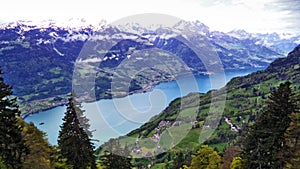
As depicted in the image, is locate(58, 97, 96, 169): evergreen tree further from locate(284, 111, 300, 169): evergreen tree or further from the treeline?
locate(284, 111, 300, 169): evergreen tree

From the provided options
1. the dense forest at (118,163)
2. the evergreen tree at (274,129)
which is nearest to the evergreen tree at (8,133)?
the dense forest at (118,163)

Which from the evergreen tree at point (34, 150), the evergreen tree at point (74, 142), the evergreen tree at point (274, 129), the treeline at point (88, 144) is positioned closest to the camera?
the treeline at point (88, 144)

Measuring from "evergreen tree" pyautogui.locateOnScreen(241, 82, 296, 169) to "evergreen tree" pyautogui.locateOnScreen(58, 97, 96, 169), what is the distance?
1622 centimetres

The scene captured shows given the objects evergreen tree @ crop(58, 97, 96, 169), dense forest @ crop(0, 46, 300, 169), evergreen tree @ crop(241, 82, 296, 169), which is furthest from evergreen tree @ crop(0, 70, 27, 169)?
evergreen tree @ crop(241, 82, 296, 169)

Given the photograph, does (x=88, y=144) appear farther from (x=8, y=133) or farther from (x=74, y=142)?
(x=8, y=133)

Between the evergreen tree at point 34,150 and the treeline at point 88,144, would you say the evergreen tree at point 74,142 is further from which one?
the evergreen tree at point 34,150

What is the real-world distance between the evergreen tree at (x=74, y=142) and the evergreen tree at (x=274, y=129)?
1622 cm

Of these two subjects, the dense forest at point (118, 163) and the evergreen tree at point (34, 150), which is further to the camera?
the evergreen tree at point (34, 150)

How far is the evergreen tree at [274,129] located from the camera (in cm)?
2411

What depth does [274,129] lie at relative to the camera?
2441 centimetres

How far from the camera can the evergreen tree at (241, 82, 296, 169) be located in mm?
24109

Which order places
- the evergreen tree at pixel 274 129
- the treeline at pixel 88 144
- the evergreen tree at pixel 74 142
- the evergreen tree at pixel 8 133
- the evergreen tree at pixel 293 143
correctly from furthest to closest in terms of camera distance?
the evergreen tree at pixel 74 142
the evergreen tree at pixel 274 129
the treeline at pixel 88 144
the evergreen tree at pixel 8 133
the evergreen tree at pixel 293 143

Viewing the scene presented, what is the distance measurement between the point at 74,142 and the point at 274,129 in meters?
18.4

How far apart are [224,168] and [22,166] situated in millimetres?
Answer: 19531
